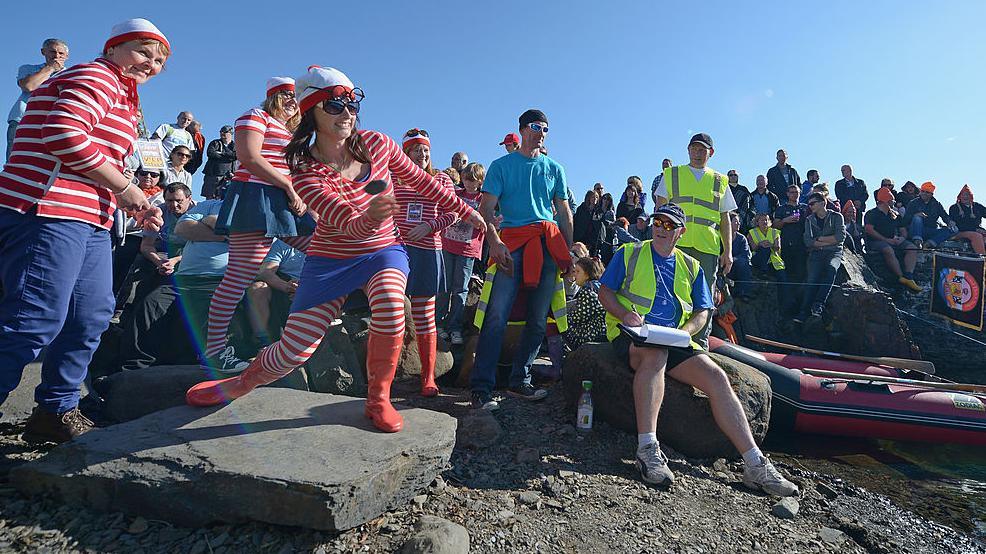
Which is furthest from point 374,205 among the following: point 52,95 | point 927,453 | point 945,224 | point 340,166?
point 945,224

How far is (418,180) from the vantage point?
3.13m

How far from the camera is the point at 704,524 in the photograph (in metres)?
2.80

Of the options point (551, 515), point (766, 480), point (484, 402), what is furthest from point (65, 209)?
point (766, 480)

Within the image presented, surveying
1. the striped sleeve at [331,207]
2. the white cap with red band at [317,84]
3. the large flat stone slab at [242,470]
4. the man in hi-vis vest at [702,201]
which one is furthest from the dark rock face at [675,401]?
the white cap with red band at [317,84]

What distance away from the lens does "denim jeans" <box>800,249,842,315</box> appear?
980 cm

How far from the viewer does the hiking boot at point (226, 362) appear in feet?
12.3

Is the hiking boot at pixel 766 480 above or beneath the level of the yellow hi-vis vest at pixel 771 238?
beneath

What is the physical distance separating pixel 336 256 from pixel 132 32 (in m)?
1.42

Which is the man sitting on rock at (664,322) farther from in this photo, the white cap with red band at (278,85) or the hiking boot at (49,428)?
the hiking boot at (49,428)

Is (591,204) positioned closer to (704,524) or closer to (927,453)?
(927,453)

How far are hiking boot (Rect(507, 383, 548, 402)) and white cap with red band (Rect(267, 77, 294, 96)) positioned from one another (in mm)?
2923

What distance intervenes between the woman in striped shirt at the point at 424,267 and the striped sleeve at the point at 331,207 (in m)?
1.37

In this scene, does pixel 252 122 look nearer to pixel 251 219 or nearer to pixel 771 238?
pixel 251 219

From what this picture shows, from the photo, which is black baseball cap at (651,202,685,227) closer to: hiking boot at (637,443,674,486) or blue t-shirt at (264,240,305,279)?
hiking boot at (637,443,674,486)
